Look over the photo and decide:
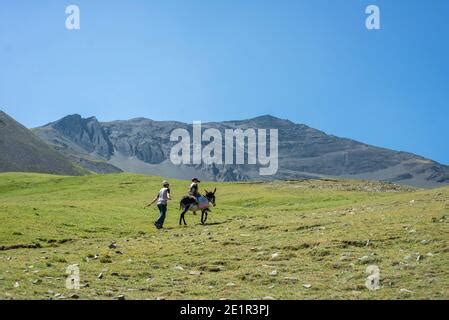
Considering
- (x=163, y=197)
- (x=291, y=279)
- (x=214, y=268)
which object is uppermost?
(x=163, y=197)

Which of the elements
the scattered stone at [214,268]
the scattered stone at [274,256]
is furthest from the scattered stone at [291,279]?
the scattered stone at [274,256]

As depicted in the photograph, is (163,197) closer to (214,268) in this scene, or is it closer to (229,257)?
(229,257)

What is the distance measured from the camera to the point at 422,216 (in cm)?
2930

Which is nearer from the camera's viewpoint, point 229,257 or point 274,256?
point 274,256

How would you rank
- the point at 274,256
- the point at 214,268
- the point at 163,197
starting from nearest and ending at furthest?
the point at 214,268
the point at 274,256
the point at 163,197

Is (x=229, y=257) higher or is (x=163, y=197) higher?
(x=163, y=197)

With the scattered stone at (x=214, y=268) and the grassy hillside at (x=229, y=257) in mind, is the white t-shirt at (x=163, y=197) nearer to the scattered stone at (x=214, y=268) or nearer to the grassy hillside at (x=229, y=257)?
the grassy hillside at (x=229, y=257)

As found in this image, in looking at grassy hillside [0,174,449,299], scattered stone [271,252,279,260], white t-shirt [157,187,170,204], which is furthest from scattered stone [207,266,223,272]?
white t-shirt [157,187,170,204]

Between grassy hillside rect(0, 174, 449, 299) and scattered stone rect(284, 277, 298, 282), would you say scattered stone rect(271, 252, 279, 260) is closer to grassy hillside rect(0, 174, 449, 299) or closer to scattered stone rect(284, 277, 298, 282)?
grassy hillside rect(0, 174, 449, 299)

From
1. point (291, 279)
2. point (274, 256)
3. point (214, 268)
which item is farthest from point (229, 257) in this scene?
point (291, 279)
